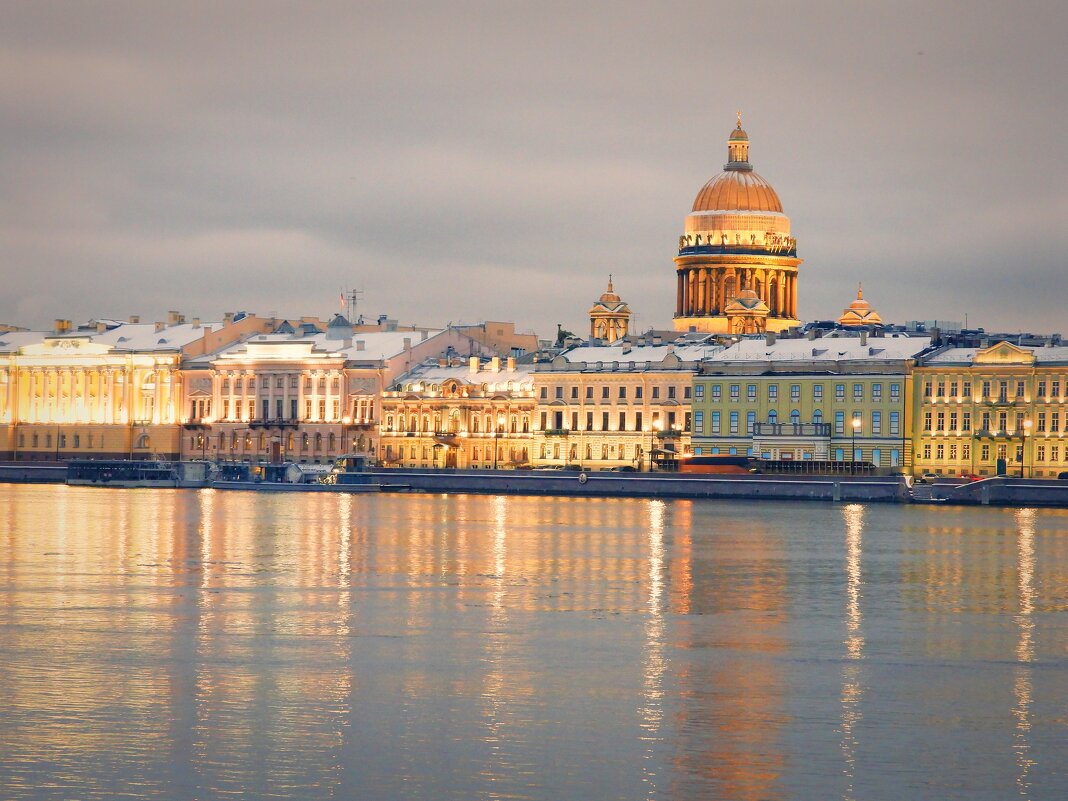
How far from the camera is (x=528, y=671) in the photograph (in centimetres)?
2595

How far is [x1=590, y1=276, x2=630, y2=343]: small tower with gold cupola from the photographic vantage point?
398 feet

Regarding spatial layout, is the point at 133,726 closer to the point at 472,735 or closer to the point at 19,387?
the point at 472,735

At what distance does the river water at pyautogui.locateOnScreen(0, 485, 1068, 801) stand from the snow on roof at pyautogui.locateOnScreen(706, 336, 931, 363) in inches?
1570

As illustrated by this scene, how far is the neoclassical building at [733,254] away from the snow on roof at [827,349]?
2515cm

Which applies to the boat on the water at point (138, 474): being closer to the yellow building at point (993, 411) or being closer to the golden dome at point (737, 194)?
the yellow building at point (993, 411)

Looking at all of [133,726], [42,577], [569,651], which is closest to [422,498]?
[42,577]

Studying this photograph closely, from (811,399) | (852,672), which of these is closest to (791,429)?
(811,399)

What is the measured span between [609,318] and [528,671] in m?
96.2

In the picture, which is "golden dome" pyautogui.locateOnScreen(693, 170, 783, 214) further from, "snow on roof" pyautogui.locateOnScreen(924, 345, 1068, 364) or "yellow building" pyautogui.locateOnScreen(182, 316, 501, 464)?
"snow on roof" pyautogui.locateOnScreen(924, 345, 1068, 364)

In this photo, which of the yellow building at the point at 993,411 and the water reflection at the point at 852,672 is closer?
the water reflection at the point at 852,672

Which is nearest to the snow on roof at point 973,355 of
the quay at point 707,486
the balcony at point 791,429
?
the balcony at point 791,429

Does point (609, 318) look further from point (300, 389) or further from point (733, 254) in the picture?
point (300, 389)

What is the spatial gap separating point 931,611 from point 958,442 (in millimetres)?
52960

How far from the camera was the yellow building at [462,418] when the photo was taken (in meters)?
100
